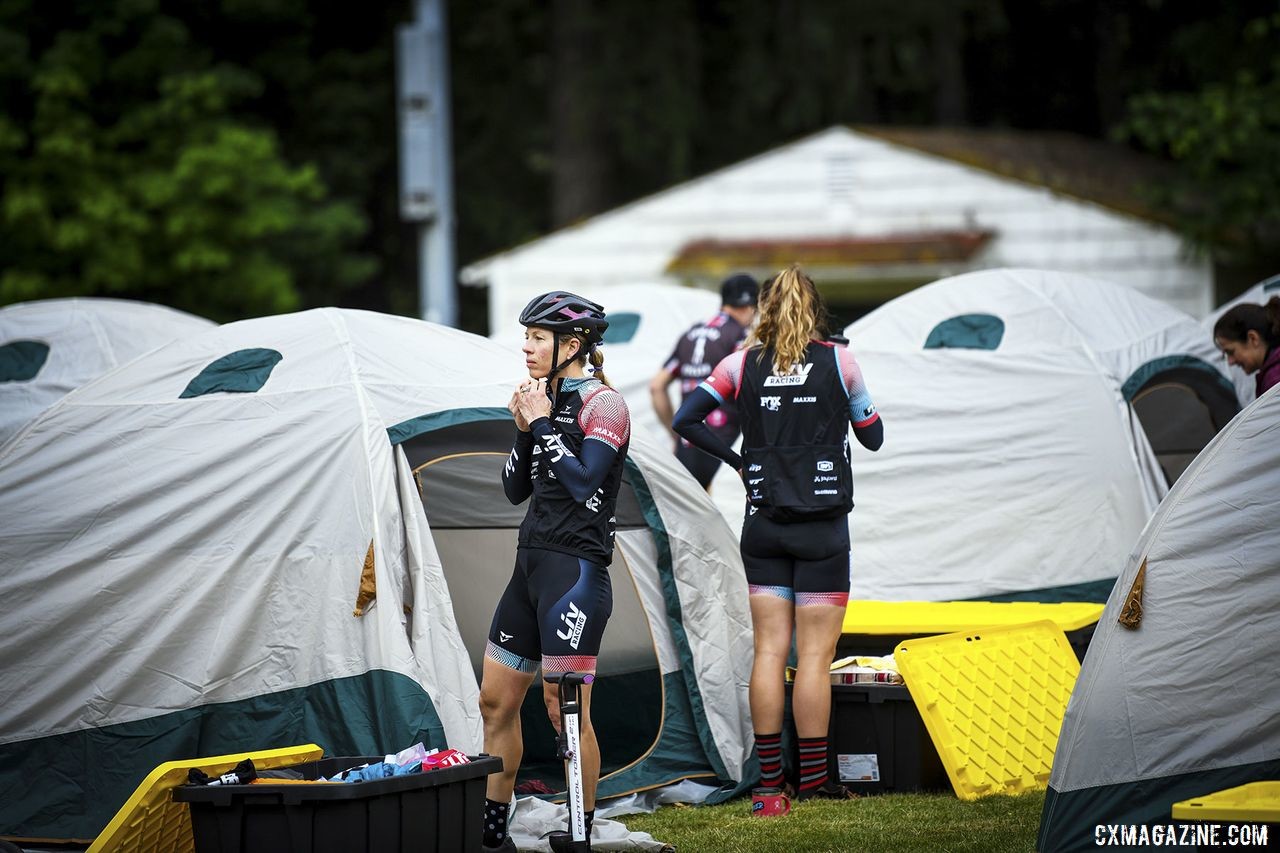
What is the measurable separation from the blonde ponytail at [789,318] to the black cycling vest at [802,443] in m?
0.04

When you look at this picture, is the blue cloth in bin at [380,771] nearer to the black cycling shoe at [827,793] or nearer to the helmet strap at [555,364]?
the helmet strap at [555,364]

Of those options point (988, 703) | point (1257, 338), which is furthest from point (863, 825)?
point (1257, 338)

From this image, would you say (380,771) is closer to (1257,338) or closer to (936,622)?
(936,622)

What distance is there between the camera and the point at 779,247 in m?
18.5

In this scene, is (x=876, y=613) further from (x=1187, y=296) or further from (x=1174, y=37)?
(x=1174, y=37)

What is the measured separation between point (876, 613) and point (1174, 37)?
18.5 metres

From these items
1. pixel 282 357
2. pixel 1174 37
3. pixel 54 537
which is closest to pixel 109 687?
pixel 54 537

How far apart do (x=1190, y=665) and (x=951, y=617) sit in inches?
86.7

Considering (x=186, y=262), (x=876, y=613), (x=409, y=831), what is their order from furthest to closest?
(x=186, y=262) → (x=876, y=613) → (x=409, y=831)

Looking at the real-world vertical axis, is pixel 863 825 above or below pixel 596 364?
below

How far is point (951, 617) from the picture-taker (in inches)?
284

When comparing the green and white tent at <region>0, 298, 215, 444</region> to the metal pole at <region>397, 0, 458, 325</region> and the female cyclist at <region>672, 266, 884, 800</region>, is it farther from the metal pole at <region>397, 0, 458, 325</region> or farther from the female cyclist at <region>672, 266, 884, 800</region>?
the metal pole at <region>397, 0, 458, 325</region>

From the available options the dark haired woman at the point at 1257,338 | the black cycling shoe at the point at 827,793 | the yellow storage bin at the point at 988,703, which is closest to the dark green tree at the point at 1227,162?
the dark haired woman at the point at 1257,338

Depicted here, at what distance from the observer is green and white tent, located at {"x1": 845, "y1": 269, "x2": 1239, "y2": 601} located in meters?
9.05
